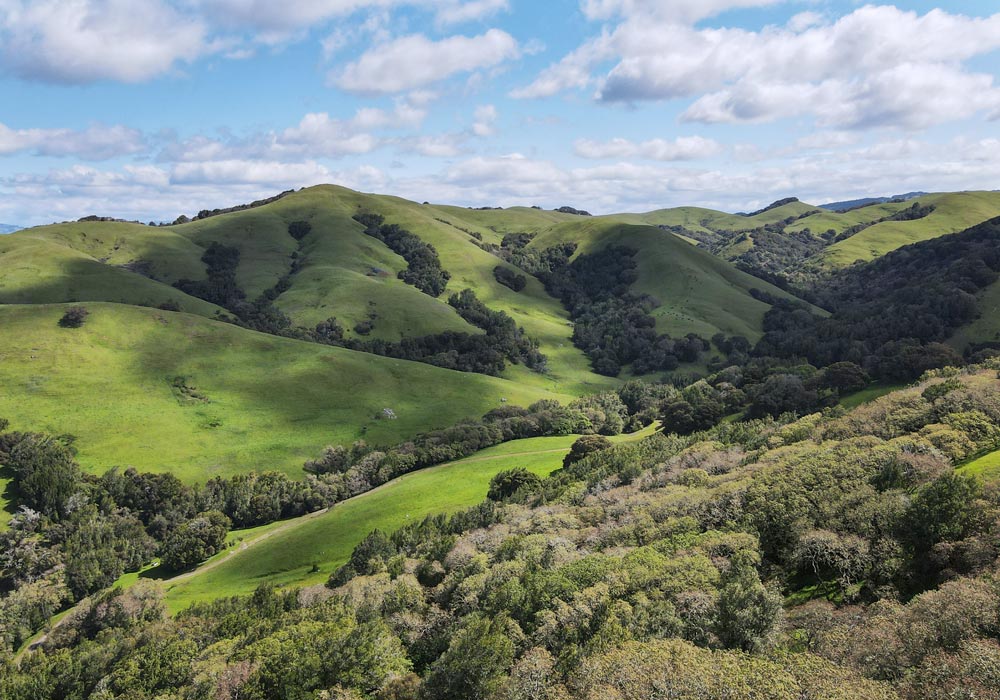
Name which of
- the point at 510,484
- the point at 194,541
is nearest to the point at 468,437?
the point at 510,484

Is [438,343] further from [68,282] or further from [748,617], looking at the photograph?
[748,617]

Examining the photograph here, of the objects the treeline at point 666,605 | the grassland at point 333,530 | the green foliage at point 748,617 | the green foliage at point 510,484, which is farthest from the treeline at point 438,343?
the green foliage at point 748,617

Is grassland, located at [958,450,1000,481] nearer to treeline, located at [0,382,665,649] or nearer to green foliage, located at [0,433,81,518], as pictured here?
treeline, located at [0,382,665,649]

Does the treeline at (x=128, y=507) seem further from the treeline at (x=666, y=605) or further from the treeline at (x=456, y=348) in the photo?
the treeline at (x=456, y=348)

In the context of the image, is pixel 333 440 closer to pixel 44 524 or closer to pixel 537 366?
pixel 44 524

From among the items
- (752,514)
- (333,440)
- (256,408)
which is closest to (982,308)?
(752,514)

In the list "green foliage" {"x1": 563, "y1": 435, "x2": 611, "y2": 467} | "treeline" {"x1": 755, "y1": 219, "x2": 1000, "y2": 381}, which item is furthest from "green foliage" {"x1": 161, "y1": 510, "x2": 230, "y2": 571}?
"treeline" {"x1": 755, "y1": 219, "x2": 1000, "y2": 381}
